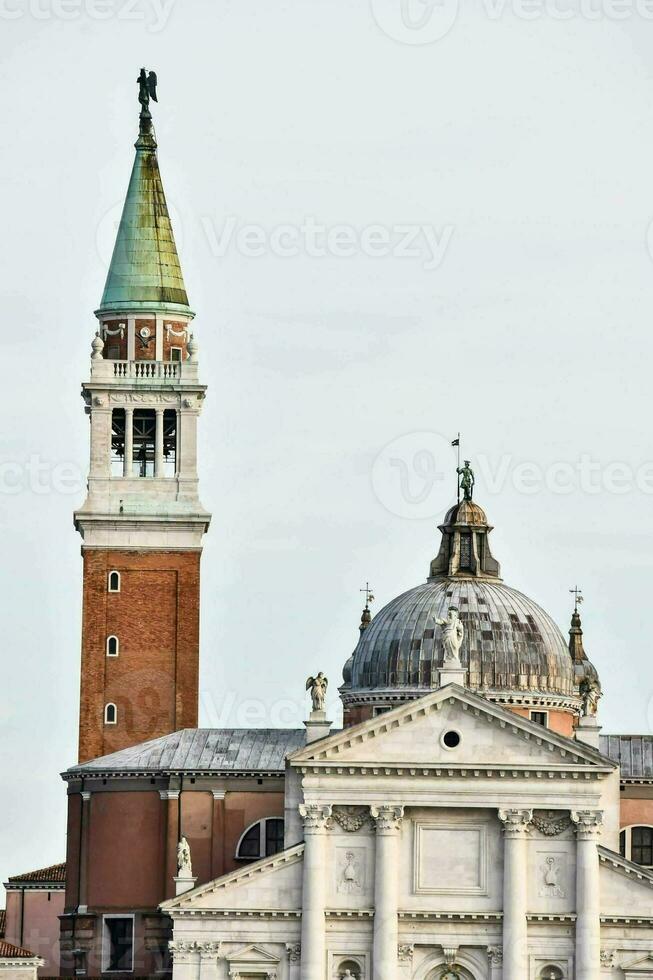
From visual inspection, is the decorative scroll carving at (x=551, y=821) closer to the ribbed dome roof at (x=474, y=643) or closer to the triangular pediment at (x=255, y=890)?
the triangular pediment at (x=255, y=890)

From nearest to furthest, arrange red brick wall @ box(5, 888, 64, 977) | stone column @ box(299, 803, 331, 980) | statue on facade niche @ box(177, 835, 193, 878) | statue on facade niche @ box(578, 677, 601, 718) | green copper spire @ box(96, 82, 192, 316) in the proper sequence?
stone column @ box(299, 803, 331, 980) < statue on facade niche @ box(177, 835, 193, 878) < statue on facade niche @ box(578, 677, 601, 718) < red brick wall @ box(5, 888, 64, 977) < green copper spire @ box(96, 82, 192, 316)

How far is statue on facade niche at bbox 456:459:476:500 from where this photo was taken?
389 ft

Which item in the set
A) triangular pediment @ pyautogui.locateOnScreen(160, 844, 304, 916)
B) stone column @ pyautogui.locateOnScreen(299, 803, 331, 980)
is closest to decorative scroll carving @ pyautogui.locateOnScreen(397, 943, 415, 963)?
stone column @ pyautogui.locateOnScreen(299, 803, 331, 980)

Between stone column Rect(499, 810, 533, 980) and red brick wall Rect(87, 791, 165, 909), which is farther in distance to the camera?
red brick wall Rect(87, 791, 165, 909)

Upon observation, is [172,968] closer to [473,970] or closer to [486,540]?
[473,970]

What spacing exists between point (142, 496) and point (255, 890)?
24983 mm

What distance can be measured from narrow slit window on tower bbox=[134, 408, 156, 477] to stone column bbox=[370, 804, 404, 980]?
26.5m

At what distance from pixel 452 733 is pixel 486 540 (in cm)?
1503

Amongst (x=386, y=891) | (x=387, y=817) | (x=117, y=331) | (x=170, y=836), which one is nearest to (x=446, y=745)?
(x=387, y=817)

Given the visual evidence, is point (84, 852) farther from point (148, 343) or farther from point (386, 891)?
point (148, 343)

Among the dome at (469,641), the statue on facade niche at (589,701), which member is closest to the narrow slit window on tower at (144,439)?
the dome at (469,641)

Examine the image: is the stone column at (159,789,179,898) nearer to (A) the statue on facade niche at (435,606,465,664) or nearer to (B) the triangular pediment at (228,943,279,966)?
(B) the triangular pediment at (228,943,279,966)

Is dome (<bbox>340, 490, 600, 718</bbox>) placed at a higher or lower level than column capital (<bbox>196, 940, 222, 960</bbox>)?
higher

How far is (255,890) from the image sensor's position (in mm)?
104062
